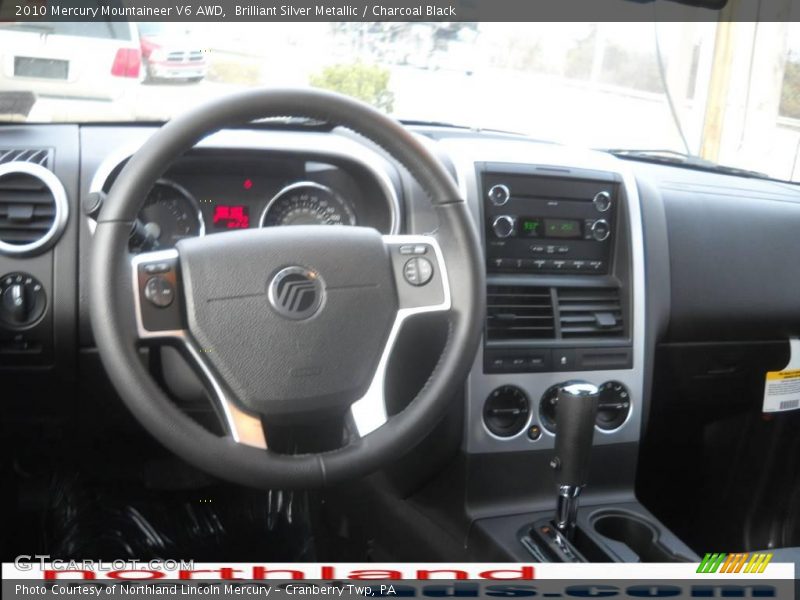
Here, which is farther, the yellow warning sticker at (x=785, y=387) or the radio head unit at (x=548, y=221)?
the yellow warning sticker at (x=785, y=387)

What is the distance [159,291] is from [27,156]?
21.0 inches

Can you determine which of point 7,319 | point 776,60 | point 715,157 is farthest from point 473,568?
point 776,60

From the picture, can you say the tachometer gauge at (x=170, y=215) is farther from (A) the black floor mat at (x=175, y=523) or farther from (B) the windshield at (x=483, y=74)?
(A) the black floor mat at (x=175, y=523)

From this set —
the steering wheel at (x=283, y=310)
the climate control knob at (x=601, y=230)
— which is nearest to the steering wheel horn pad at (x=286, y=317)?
the steering wheel at (x=283, y=310)

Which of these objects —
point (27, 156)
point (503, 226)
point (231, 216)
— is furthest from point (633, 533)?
point (27, 156)

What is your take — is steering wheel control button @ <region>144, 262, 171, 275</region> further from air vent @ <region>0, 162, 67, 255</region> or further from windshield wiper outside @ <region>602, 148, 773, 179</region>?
windshield wiper outside @ <region>602, 148, 773, 179</region>

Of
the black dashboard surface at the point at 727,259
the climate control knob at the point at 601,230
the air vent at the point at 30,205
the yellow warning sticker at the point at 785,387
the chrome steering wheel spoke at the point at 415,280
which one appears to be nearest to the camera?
the chrome steering wheel spoke at the point at 415,280

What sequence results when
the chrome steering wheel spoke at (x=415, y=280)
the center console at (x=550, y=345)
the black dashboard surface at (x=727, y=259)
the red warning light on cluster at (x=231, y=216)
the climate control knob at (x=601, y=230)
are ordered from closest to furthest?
the chrome steering wheel spoke at (x=415, y=280)
the red warning light on cluster at (x=231, y=216)
the center console at (x=550, y=345)
the climate control knob at (x=601, y=230)
the black dashboard surface at (x=727, y=259)

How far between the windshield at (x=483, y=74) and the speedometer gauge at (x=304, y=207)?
0.22m

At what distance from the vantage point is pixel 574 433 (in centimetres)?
166

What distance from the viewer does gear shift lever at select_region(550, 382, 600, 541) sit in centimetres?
164

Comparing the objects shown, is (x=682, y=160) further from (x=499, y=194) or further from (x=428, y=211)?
(x=428, y=211)

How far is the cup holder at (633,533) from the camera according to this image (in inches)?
69.2

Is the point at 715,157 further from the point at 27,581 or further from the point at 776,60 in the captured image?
the point at 27,581
